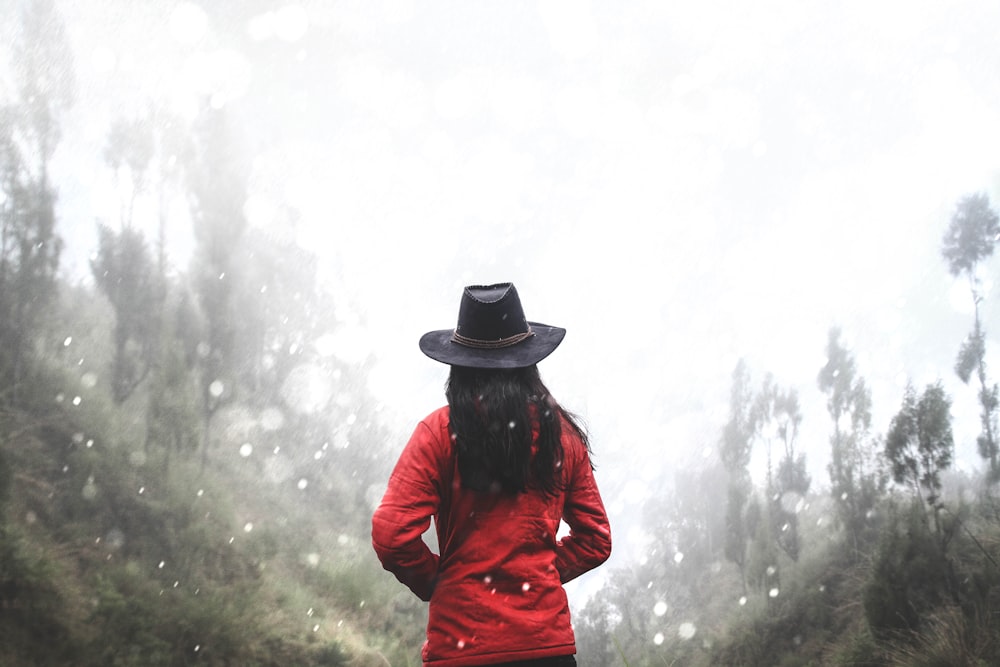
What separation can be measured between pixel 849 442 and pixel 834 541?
1.15 metres

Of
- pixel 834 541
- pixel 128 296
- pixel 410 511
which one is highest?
pixel 128 296

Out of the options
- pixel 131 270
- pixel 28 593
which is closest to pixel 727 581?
pixel 28 593

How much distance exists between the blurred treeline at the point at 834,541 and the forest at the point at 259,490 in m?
0.03

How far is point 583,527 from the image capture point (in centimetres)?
204

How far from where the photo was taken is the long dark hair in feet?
5.80

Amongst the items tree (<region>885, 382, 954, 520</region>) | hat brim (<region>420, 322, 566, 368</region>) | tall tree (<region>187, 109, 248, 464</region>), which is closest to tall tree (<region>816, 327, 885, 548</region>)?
tree (<region>885, 382, 954, 520</region>)

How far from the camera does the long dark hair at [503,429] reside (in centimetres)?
177

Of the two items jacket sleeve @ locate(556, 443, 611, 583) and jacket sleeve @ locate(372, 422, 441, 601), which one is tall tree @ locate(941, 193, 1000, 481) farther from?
jacket sleeve @ locate(372, 422, 441, 601)

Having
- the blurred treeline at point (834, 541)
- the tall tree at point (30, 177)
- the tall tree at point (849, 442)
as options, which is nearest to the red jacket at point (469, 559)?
the blurred treeline at point (834, 541)

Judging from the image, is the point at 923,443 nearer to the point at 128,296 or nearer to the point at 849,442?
the point at 849,442

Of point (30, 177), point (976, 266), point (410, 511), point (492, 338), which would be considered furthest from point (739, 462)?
point (30, 177)

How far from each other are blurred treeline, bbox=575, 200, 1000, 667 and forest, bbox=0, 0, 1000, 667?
0.09 ft

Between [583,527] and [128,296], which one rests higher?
[128,296]

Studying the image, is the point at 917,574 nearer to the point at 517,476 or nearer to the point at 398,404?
the point at 517,476
